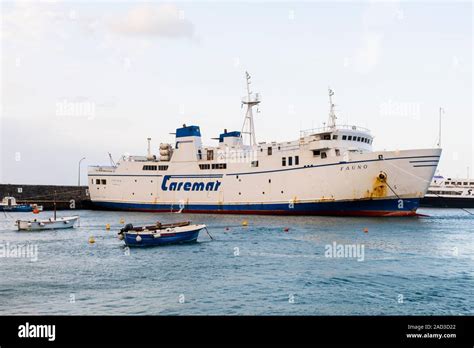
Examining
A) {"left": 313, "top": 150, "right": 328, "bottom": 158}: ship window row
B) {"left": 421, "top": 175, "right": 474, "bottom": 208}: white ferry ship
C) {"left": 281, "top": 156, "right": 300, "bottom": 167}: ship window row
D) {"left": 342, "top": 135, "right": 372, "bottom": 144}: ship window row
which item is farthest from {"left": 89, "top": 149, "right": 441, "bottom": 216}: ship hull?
{"left": 421, "top": 175, "right": 474, "bottom": 208}: white ferry ship

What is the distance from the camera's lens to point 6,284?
69.9ft

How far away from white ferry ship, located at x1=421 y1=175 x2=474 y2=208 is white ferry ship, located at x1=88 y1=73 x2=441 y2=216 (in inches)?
1683

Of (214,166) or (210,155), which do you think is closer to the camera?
(214,166)

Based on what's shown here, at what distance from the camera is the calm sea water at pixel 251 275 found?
17.3m

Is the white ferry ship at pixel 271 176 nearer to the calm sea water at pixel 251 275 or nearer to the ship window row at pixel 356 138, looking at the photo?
the ship window row at pixel 356 138

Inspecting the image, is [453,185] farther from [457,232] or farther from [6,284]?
[6,284]

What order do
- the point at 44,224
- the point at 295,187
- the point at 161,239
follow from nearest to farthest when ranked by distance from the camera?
the point at 161,239
the point at 44,224
the point at 295,187

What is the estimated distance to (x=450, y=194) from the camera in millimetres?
97312

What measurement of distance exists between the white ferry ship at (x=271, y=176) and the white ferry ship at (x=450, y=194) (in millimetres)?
42758

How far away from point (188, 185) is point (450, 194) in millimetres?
65907

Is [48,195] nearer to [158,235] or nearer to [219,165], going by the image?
[219,165]

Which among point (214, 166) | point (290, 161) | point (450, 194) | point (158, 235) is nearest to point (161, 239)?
point (158, 235)
